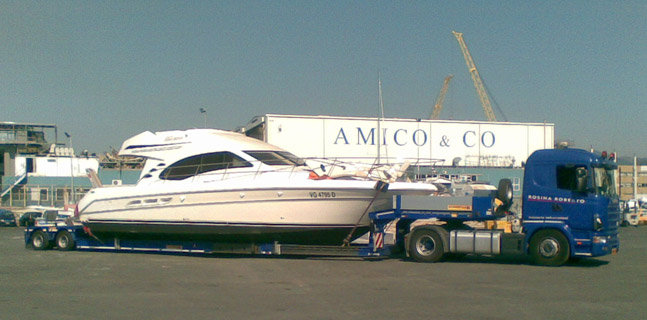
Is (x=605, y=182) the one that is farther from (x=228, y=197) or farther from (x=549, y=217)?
(x=228, y=197)

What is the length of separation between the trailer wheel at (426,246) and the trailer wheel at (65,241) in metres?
10.9

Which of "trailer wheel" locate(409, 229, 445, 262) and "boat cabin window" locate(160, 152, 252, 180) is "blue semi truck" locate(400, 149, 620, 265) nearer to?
"trailer wheel" locate(409, 229, 445, 262)

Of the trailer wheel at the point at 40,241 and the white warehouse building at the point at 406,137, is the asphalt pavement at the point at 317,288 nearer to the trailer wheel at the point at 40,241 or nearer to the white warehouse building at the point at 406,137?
the trailer wheel at the point at 40,241

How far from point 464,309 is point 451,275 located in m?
3.73

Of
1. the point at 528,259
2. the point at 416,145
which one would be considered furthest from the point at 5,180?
the point at 528,259

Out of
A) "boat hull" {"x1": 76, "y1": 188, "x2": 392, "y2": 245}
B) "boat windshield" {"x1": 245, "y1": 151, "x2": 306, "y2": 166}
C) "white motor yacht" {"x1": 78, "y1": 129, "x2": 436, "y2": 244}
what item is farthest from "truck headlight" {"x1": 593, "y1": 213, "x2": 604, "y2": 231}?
"boat windshield" {"x1": 245, "y1": 151, "x2": 306, "y2": 166}

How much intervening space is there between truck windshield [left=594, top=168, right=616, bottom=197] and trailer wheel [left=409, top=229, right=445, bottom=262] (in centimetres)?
387

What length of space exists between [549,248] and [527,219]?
0.84 m

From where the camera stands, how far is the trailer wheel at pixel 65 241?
18406mm

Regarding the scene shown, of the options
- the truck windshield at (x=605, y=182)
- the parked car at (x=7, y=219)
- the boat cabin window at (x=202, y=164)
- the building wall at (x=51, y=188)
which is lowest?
the parked car at (x=7, y=219)

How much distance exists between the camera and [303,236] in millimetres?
14969

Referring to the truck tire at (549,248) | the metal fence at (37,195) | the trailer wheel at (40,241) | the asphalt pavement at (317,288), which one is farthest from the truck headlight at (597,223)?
the metal fence at (37,195)

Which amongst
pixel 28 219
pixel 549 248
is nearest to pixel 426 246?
pixel 549 248

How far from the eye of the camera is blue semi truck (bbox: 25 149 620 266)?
44.1 ft
